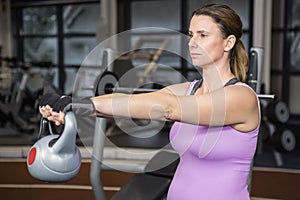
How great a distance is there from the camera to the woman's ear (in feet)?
2.89

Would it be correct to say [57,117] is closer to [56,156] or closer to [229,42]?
[56,156]

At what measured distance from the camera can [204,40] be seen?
853 millimetres

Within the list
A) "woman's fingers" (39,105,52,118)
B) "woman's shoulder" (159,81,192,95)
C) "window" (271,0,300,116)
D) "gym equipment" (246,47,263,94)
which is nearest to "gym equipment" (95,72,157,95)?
"gym equipment" (246,47,263,94)

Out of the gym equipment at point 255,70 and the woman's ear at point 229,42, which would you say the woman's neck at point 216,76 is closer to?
the woman's ear at point 229,42

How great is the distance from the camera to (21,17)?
257 inches

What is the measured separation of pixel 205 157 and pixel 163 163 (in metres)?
0.71

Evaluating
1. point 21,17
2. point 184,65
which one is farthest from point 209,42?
point 21,17

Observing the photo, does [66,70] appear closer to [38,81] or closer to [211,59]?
[38,81]

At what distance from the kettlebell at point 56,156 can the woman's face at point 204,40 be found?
0.28 metres

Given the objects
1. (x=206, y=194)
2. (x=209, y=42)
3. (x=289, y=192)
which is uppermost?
(x=209, y=42)

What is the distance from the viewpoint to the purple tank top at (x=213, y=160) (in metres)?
0.88

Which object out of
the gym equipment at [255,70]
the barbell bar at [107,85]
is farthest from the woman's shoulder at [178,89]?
the gym equipment at [255,70]

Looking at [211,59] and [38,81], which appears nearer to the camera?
[211,59]

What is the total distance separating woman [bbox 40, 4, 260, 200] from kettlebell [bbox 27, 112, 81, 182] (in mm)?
26
